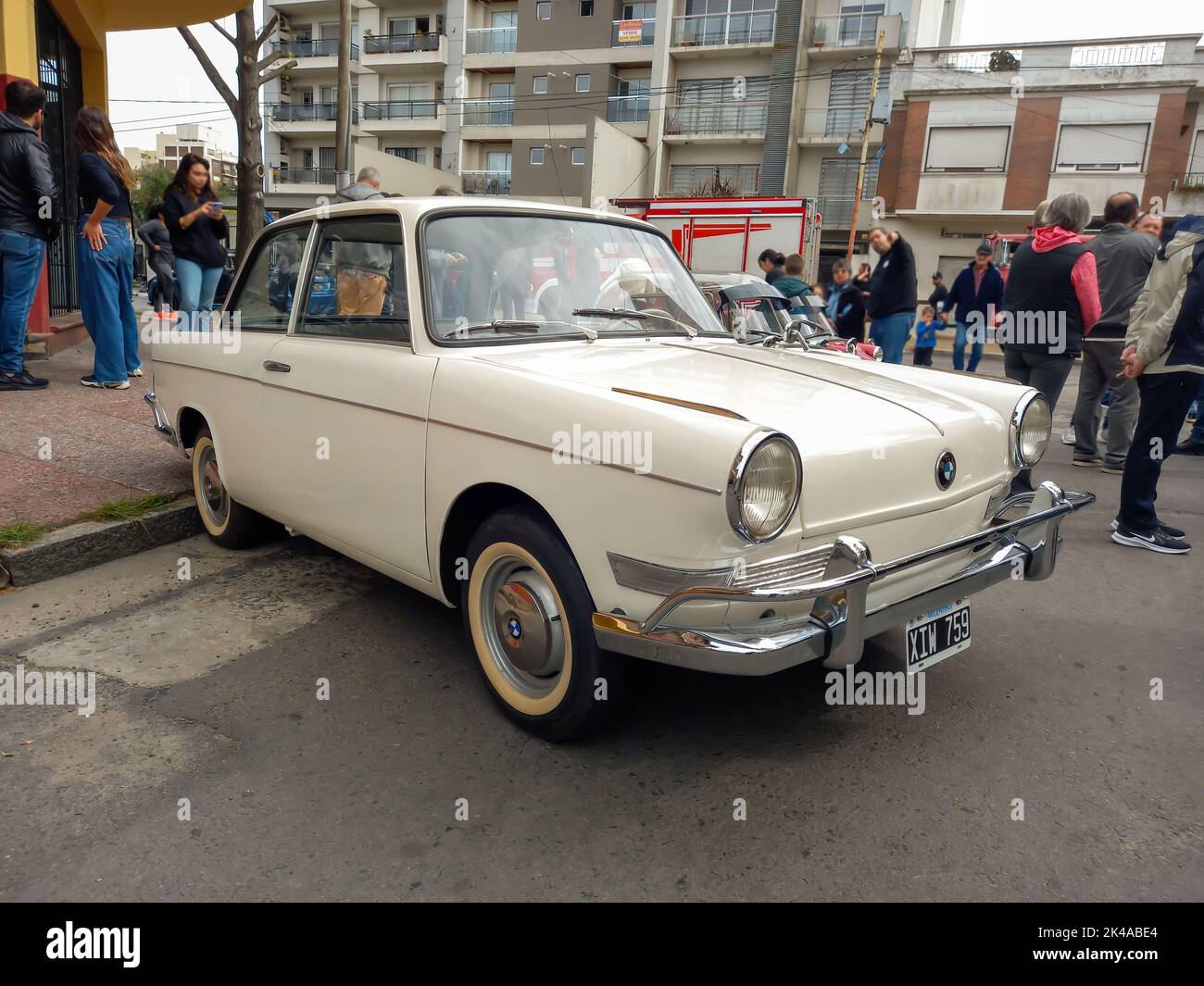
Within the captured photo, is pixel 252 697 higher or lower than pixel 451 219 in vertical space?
lower

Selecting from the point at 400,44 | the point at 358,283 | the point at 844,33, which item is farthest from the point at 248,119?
the point at 400,44

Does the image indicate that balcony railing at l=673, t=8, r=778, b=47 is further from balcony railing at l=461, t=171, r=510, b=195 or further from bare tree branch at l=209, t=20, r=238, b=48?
bare tree branch at l=209, t=20, r=238, b=48

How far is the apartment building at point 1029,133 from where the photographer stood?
28.2 meters

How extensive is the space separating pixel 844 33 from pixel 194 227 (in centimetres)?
3270

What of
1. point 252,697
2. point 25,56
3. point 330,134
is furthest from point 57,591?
point 330,134

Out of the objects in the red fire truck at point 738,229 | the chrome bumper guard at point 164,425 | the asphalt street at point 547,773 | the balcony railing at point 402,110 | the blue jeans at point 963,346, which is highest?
the balcony railing at point 402,110

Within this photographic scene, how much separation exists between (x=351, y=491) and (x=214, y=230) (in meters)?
5.52

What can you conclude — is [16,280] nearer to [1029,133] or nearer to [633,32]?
[1029,133]

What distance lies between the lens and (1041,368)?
608 centimetres

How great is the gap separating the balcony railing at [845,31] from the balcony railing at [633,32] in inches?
258

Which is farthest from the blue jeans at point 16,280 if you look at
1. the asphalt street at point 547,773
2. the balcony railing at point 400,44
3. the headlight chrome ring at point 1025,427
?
the balcony railing at point 400,44

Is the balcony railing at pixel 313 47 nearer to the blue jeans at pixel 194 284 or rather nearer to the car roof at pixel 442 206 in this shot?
the blue jeans at pixel 194 284

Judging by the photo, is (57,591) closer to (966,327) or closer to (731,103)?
(966,327)

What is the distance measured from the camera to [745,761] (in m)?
2.71
